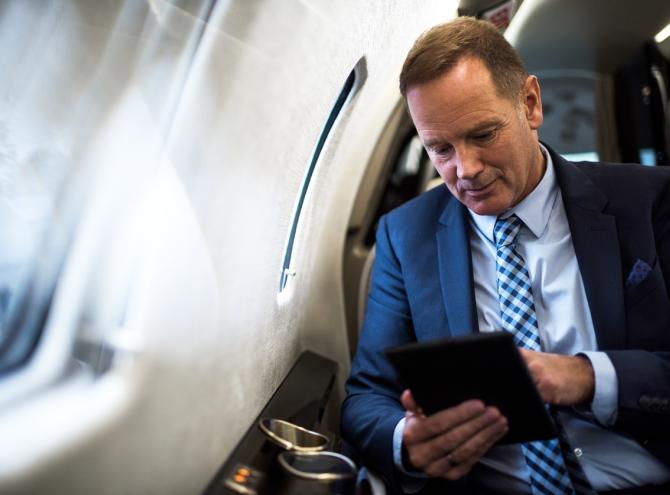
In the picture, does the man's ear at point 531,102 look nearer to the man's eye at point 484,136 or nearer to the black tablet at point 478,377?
the man's eye at point 484,136

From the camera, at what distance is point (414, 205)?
2041mm

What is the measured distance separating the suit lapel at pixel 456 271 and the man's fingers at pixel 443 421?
398 mm

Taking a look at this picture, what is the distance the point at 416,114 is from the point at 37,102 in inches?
48.4

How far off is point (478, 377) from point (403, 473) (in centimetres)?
55

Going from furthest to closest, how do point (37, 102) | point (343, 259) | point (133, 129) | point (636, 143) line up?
point (343, 259) < point (636, 143) < point (133, 129) < point (37, 102)

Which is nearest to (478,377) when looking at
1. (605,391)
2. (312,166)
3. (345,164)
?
(605,391)

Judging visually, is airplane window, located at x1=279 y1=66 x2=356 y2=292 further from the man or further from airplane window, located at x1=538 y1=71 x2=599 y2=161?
airplane window, located at x1=538 y1=71 x2=599 y2=161

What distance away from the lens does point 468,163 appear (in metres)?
1.65

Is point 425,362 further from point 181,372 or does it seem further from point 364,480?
point 364,480

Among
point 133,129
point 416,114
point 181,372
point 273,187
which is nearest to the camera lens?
point 133,129

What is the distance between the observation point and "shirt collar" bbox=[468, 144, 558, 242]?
1715 mm

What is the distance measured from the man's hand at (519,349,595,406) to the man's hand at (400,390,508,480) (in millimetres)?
175

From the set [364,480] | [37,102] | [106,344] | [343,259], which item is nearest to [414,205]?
[364,480]

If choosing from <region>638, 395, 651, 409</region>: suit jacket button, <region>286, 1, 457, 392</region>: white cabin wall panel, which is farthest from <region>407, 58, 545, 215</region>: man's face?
<region>638, 395, 651, 409</region>: suit jacket button
